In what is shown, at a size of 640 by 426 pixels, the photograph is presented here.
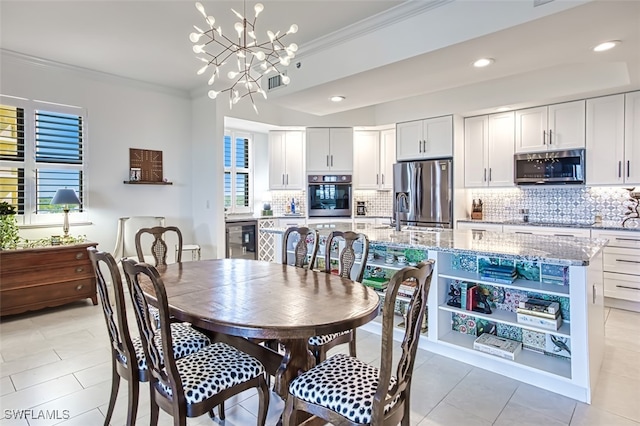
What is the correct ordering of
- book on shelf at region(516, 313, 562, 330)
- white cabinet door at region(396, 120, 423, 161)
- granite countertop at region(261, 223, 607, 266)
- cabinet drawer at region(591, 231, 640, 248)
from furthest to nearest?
white cabinet door at region(396, 120, 423, 161) < cabinet drawer at region(591, 231, 640, 248) < book on shelf at region(516, 313, 562, 330) < granite countertop at region(261, 223, 607, 266)

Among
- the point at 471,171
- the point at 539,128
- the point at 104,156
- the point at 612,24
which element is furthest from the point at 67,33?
the point at 539,128

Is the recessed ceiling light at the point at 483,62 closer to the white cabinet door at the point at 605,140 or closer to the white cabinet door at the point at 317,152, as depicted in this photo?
the white cabinet door at the point at 605,140

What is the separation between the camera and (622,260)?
3.93m

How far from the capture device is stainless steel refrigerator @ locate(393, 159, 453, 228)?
17.2 feet

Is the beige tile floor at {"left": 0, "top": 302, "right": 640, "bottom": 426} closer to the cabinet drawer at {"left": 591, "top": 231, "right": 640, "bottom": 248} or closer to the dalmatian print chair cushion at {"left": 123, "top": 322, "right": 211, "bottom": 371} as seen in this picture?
the dalmatian print chair cushion at {"left": 123, "top": 322, "right": 211, "bottom": 371}

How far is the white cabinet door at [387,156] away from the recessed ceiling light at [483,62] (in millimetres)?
2924

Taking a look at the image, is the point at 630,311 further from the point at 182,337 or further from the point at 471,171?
the point at 182,337

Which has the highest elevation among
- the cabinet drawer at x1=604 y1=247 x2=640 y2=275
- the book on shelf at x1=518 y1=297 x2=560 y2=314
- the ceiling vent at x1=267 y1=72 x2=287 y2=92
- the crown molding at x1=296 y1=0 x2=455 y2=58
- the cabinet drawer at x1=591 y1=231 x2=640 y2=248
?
the crown molding at x1=296 y1=0 x2=455 y2=58

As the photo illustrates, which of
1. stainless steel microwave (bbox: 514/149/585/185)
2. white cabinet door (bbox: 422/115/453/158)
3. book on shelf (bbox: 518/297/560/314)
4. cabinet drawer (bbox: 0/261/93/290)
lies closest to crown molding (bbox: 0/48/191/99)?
cabinet drawer (bbox: 0/261/93/290)

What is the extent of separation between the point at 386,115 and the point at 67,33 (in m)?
4.37

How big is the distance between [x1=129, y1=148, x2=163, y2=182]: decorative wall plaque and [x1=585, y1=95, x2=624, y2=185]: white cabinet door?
5686 mm

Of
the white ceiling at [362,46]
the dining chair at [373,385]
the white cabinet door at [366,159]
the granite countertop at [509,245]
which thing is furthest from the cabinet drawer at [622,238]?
the dining chair at [373,385]

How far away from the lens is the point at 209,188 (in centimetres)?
536

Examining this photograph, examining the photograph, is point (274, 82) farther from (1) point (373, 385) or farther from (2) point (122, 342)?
(1) point (373, 385)
